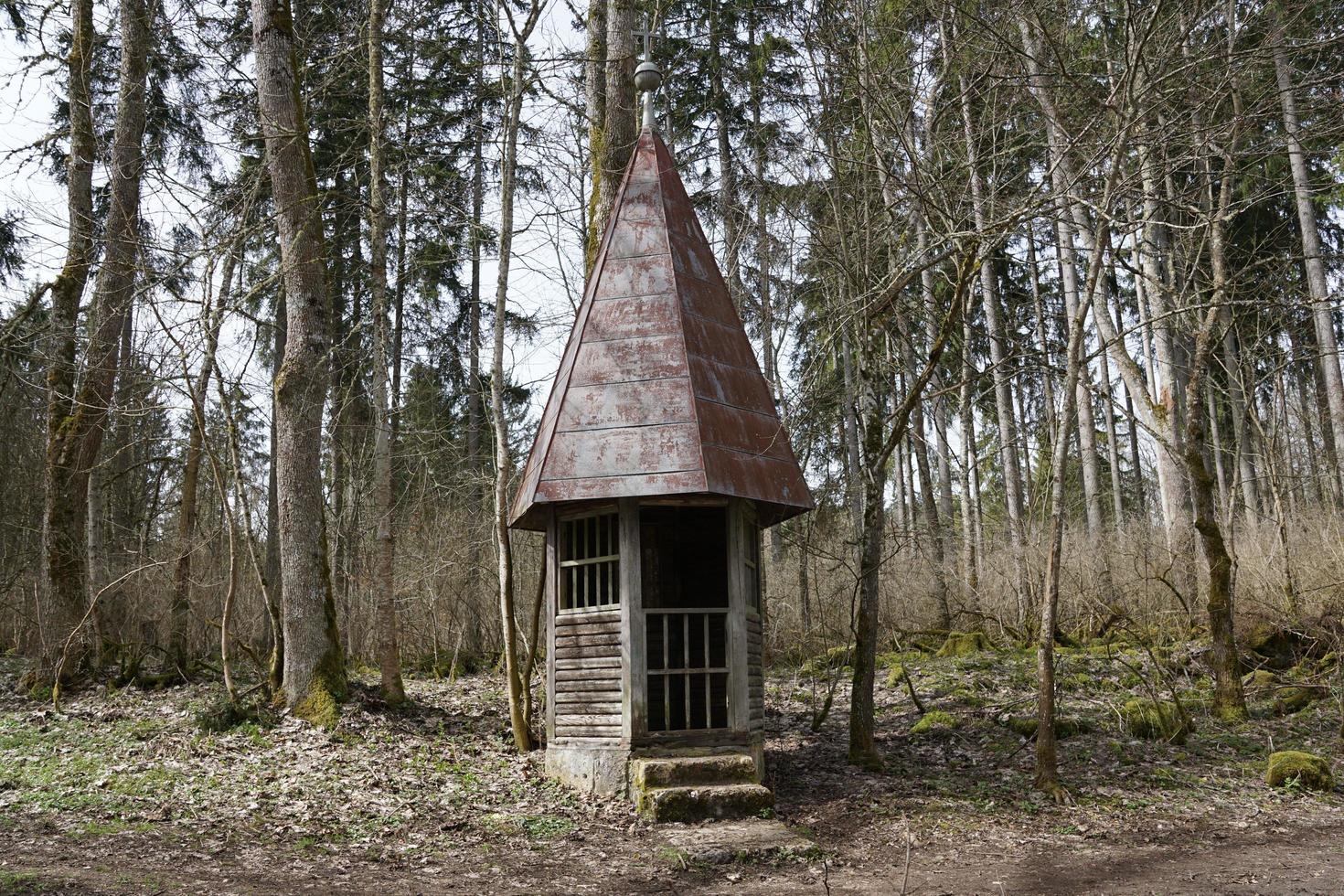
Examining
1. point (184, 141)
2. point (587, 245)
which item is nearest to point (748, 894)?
point (587, 245)

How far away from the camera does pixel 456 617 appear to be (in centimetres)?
1669

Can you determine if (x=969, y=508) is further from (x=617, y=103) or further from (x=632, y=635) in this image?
(x=632, y=635)

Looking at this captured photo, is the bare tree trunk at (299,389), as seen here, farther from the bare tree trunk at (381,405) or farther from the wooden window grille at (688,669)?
the wooden window grille at (688,669)

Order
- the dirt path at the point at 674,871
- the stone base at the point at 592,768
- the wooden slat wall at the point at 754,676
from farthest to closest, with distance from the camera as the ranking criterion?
the wooden slat wall at the point at 754,676 < the stone base at the point at 592,768 < the dirt path at the point at 674,871

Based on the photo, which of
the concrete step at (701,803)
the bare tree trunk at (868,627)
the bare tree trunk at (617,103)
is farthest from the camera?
the bare tree trunk at (617,103)

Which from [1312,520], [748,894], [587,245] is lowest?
[748,894]

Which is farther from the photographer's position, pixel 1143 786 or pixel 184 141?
pixel 184 141

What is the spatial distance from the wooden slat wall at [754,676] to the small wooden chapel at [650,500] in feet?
0.08

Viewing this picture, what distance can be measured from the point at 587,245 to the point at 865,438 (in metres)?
4.36

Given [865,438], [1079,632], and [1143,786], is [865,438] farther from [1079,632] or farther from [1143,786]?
[1079,632]

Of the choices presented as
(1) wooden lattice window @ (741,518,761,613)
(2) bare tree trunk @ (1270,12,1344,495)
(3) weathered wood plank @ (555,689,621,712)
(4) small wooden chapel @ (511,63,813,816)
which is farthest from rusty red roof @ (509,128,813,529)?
(2) bare tree trunk @ (1270,12,1344,495)

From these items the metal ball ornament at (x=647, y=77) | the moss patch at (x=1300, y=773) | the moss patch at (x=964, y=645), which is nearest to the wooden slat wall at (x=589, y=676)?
the metal ball ornament at (x=647, y=77)

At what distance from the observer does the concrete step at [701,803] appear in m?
7.81

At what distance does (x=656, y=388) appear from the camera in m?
8.95
